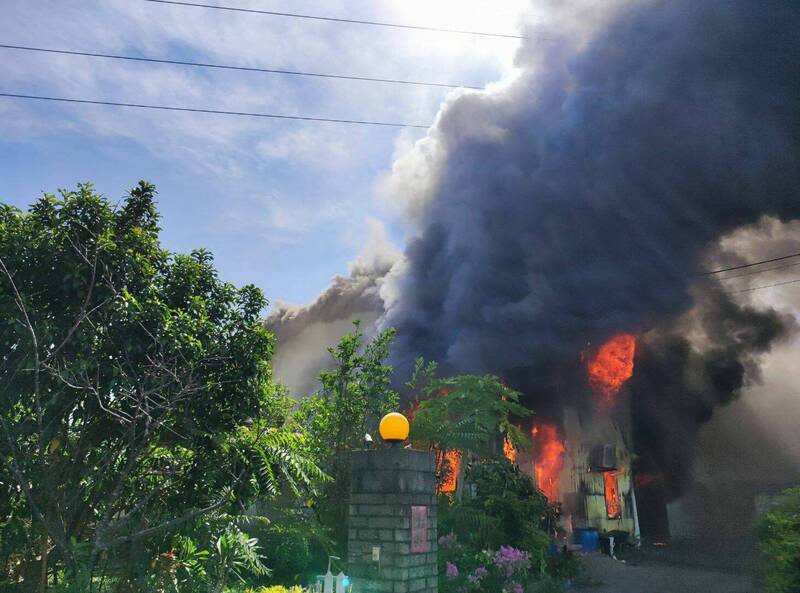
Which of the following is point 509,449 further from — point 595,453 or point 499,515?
point 499,515

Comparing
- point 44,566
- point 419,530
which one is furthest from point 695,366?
point 44,566

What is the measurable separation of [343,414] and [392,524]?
7.91 meters

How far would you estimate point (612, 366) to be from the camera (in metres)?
32.2

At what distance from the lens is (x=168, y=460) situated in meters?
11.1

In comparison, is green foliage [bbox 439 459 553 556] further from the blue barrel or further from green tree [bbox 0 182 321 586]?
the blue barrel

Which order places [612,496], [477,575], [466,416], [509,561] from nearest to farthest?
[477,575] < [509,561] < [466,416] < [612,496]

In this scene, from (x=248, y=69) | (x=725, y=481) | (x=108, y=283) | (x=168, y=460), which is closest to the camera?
(x=108, y=283)

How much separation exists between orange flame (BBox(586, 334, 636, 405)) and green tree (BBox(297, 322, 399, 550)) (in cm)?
1881

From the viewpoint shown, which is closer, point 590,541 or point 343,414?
point 343,414

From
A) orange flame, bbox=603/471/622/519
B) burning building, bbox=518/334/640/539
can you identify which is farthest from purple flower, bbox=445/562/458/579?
orange flame, bbox=603/471/622/519

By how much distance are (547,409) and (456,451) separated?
44.2 feet

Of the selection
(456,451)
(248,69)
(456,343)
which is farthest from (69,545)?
(456,343)

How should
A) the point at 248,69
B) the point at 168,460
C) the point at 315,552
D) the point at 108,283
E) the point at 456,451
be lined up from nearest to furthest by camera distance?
1. the point at 108,283
2. the point at 168,460
3. the point at 248,69
4. the point at 315,552
5. the point at 456,451

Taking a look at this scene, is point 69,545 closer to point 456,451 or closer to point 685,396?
point 456,451
